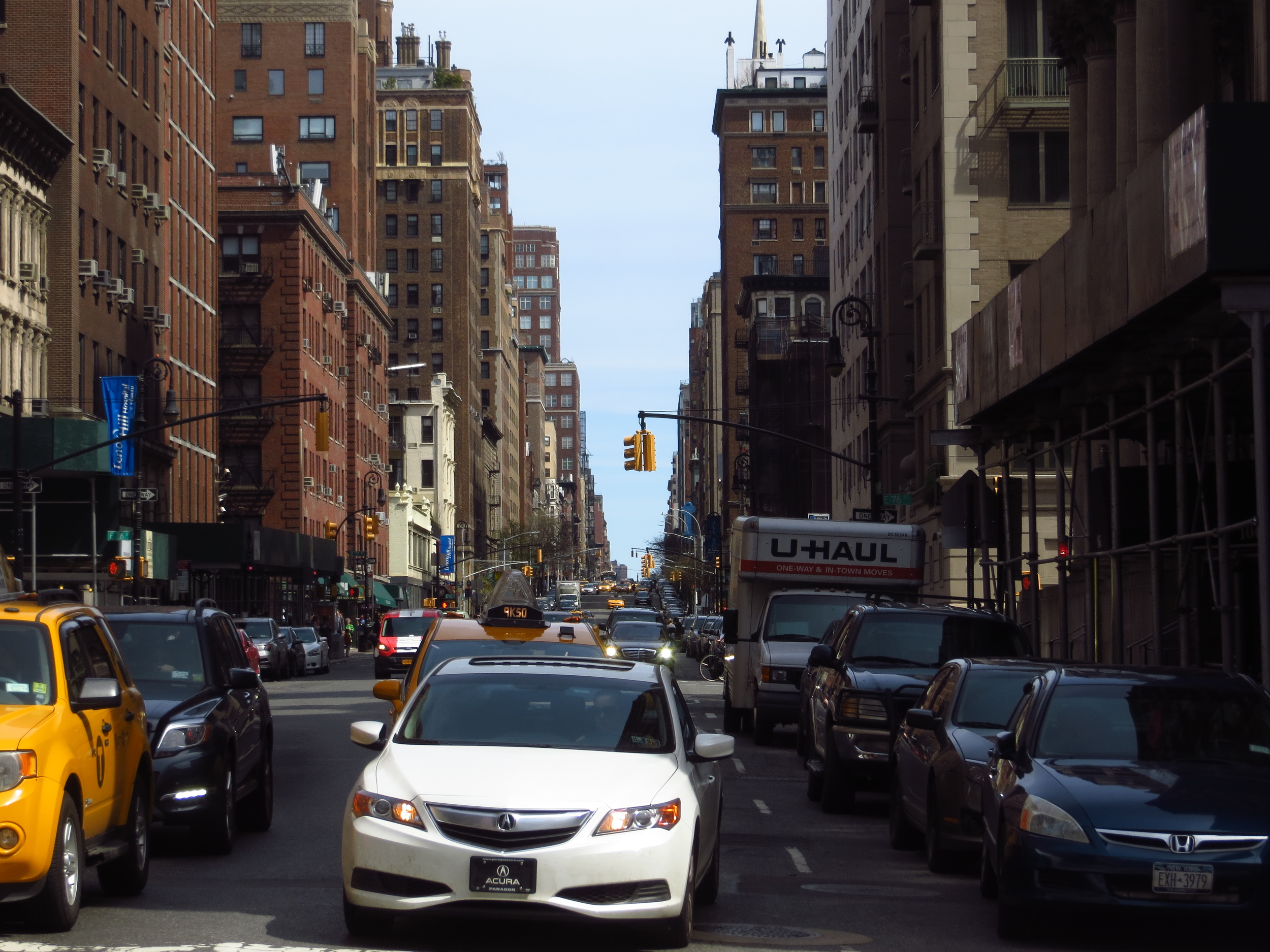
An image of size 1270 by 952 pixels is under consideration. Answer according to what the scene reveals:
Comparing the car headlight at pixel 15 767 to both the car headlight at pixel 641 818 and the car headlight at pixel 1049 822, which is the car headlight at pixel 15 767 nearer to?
the car headlight at pixel 641 818

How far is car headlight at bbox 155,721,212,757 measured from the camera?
13.3 meters

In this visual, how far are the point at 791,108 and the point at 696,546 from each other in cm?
3465

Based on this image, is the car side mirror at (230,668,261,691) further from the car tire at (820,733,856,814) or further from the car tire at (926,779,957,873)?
the car tire at (820,733,856,814)

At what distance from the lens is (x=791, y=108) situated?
464 ft

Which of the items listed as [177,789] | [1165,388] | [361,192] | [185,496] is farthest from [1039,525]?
[361,192]

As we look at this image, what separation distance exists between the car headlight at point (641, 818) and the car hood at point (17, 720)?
3064 mm

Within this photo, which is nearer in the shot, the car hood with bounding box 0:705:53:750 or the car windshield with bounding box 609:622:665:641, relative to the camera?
the car hood with bounding box 0:705:53:750

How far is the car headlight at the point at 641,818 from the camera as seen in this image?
926cm

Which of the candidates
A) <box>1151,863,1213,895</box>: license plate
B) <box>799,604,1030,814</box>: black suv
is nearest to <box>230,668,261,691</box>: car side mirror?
<box>799,604,1030,814</box>: black suv

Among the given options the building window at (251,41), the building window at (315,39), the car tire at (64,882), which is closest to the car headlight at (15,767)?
the car tire at (64,882)

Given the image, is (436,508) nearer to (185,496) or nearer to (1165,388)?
(185,496)

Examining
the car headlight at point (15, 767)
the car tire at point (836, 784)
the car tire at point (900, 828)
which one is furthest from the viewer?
the car tire at point (836, 784)

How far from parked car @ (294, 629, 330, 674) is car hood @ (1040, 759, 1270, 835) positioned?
43.9 meters

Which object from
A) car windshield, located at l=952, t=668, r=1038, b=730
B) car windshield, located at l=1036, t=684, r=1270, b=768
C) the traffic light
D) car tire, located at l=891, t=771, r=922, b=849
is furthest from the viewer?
the traffic light
